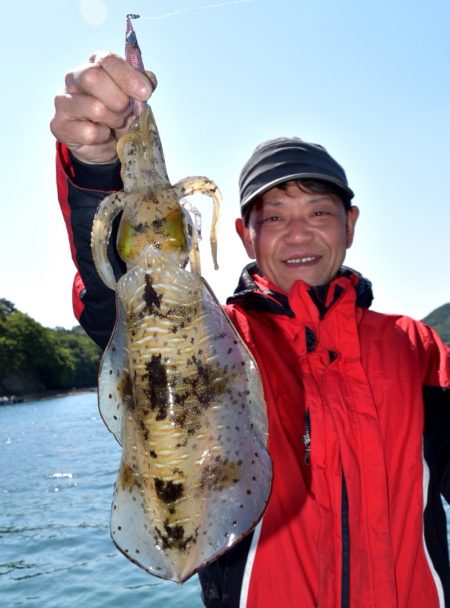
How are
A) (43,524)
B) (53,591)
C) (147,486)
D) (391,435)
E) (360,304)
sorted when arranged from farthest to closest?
(43,524) → (53,591) → (360,304) → (391,435) → (147,486)

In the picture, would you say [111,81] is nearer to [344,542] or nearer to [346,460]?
[346,460]

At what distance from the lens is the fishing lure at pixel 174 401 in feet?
6.04

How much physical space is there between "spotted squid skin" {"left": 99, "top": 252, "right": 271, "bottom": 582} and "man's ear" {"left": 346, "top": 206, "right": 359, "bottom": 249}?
2509 millimetres

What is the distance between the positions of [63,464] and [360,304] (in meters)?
25.1

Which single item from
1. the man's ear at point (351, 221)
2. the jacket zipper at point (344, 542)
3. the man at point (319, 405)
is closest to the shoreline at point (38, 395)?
the man's ear at point (351, 221)

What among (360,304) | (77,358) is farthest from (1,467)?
(77,358)

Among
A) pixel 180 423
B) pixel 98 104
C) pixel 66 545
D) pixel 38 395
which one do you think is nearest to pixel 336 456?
pixel 180 423

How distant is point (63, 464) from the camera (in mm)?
26297

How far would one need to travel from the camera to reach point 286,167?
3715 mm

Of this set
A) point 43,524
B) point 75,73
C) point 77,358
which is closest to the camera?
point 75,73

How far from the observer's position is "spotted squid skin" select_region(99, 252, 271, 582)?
184cm

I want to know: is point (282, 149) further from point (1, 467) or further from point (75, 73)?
point (1, 467)

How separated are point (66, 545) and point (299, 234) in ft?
38.1

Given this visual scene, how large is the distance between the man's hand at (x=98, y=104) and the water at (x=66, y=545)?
8766mm
